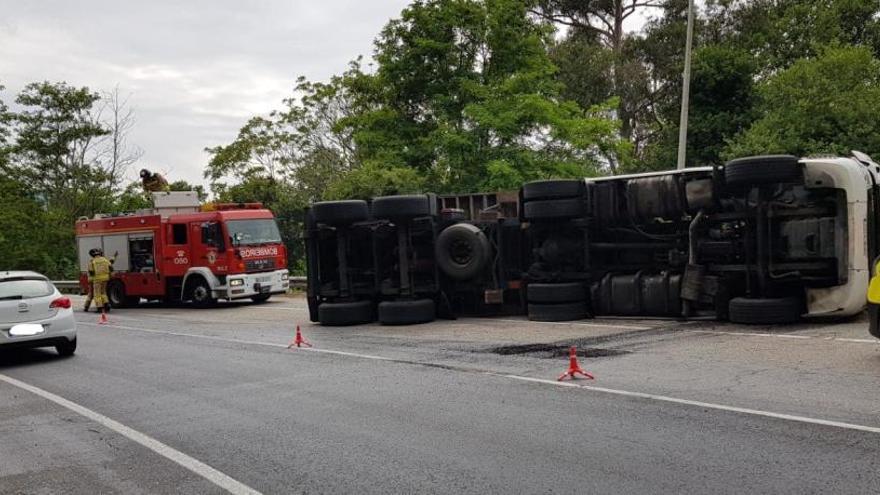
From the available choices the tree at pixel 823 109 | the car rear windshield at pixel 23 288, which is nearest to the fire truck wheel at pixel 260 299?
the car rear windshield at pixel 23 288

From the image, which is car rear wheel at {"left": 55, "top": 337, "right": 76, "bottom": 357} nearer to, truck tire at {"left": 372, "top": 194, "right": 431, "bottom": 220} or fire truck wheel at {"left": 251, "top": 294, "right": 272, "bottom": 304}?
truck tire at {"left": 372, "top": 194, "right": 431, "bottom": 220}

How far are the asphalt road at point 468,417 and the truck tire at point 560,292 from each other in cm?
161

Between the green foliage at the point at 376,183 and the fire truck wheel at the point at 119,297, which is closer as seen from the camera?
the fire truck wheel at the point at 119,297

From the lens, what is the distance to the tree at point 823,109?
81.0 feet

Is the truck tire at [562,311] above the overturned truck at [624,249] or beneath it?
beneath

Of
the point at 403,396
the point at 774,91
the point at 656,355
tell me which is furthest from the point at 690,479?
the point at 774,91

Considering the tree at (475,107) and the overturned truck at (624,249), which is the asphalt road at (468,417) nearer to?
the overturned truck at (624,249)

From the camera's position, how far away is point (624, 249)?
13336 mm

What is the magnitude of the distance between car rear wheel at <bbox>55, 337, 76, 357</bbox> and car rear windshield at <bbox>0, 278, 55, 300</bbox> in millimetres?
851

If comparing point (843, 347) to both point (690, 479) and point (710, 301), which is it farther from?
point (690, 479)

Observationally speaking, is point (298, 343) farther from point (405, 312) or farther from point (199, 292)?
point (199, 292)

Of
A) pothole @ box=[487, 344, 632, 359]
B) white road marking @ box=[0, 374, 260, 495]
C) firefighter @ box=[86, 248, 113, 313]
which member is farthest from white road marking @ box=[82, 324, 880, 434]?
firefighter @ box=[86, 248, 113, 313]

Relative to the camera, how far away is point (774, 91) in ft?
88.8

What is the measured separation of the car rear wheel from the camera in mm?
12382
